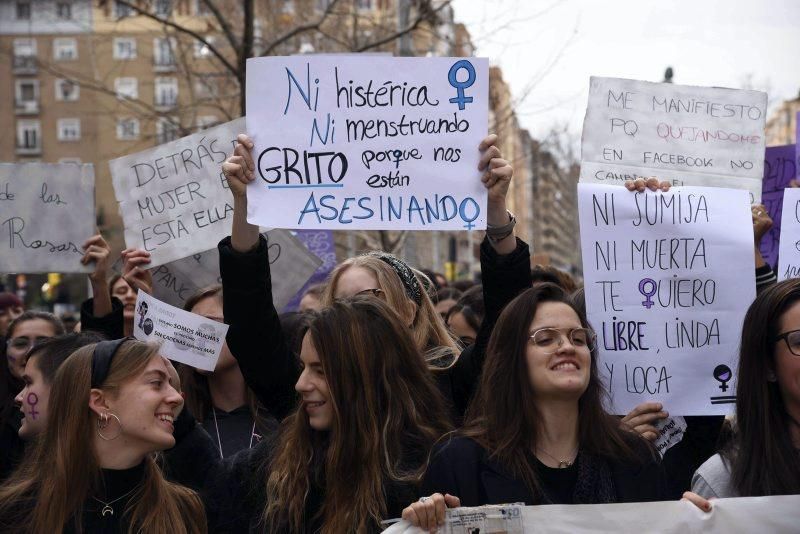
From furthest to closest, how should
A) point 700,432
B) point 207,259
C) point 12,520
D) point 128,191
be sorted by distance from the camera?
point 207,259
point 128,191
point 700,432
point 12,520

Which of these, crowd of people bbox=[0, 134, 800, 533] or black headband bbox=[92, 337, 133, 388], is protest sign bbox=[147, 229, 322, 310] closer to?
crowd of people bbox=[0, 134, 800, 533]

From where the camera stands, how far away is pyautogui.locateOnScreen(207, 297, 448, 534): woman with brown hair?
3.28m

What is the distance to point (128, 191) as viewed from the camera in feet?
16.9

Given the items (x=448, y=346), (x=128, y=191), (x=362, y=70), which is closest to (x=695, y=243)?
(x=448, y=346)

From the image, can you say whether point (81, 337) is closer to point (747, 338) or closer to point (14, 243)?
point (14, 243)

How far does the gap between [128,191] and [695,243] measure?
8.76 ft

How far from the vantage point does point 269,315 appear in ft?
12.8

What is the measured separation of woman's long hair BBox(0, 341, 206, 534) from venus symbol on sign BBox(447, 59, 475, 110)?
1.49 meters

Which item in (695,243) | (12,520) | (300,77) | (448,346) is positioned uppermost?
(300,77)

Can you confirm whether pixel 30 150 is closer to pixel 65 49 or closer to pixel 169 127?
pixel 65 49

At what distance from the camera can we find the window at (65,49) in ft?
220

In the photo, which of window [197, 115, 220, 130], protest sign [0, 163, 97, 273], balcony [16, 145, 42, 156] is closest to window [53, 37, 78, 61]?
balcony [16, 145, 42, 156]

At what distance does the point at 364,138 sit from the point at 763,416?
1825 millimetres

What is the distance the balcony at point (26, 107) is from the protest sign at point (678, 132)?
231 feet
